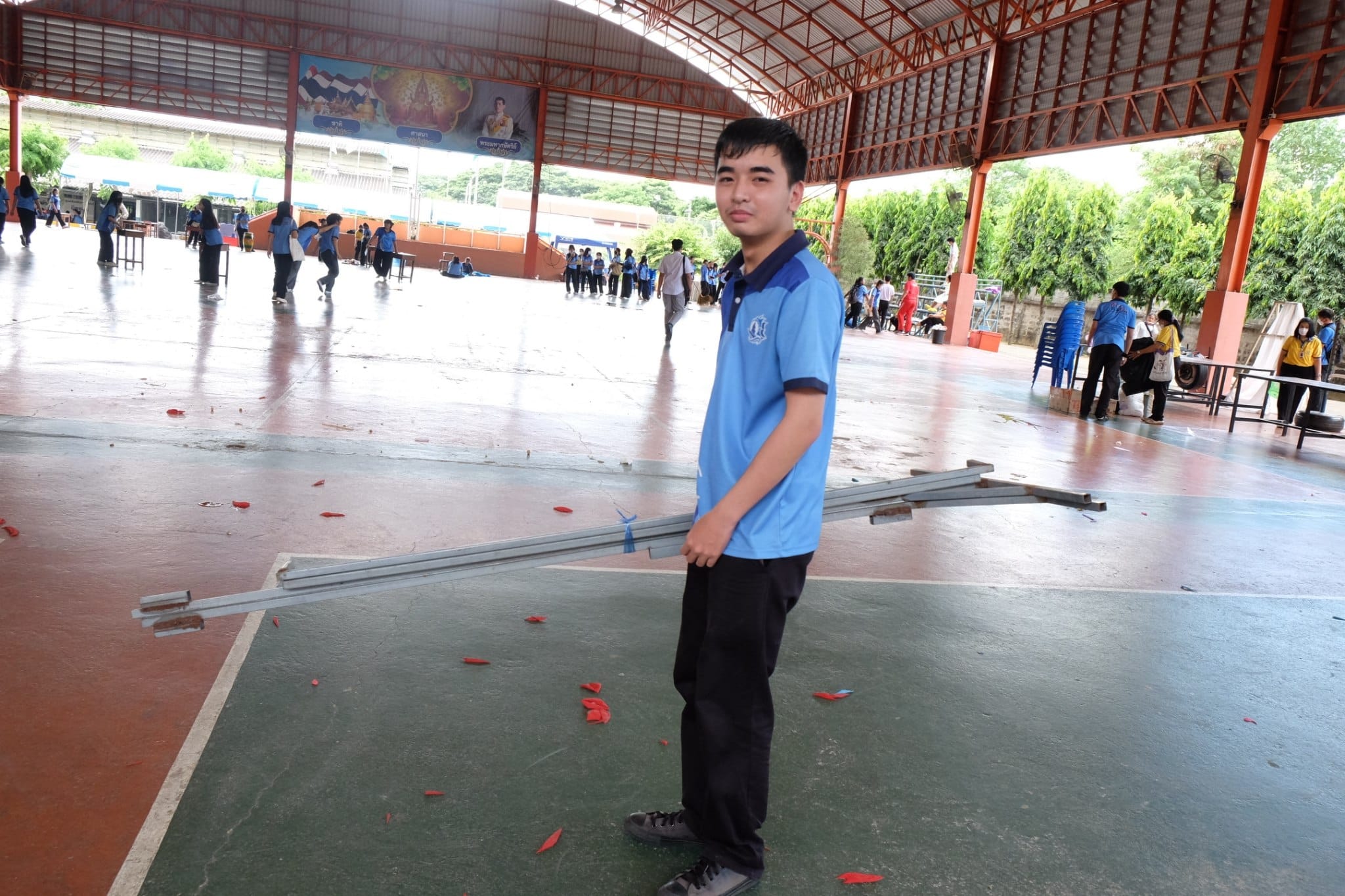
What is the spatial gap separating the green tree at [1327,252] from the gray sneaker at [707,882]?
30432 millimetres

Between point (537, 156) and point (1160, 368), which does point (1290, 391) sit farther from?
point (537, 156)

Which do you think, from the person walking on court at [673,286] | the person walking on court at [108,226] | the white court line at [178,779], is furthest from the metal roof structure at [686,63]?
the white court line at [178,779]

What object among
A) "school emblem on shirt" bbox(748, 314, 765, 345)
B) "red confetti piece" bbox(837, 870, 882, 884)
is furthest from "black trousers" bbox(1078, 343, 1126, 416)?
"school emblem on shirt" bbox(748, 314, 765, 345)

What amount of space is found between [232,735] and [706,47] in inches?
1548

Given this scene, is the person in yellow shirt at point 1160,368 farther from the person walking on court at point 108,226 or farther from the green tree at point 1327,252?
the person walking on court at point 108,226

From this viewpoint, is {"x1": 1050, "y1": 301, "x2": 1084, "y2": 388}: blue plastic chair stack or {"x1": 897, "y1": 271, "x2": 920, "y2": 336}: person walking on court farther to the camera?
{"x1": 897, "y1": 271, "x2": 920, "y2": 336}: person walking on court

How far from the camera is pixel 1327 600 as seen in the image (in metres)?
5.26

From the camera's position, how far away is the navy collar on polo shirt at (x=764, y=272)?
84.9 inches

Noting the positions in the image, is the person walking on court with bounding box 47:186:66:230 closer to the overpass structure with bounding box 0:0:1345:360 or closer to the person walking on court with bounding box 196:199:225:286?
the overpass structure with bounding box 0:0:1345:360

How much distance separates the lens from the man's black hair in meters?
2.15

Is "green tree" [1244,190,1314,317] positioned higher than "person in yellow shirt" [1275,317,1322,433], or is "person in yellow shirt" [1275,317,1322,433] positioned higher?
"green tree" [1244,190,1314,317]

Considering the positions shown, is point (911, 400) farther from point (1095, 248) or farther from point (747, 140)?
point (1095, 248)

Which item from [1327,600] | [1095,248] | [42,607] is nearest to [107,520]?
[42,607]

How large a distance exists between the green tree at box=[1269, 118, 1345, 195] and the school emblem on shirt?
174 ft
